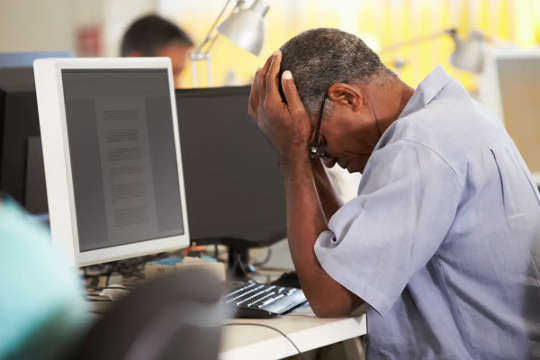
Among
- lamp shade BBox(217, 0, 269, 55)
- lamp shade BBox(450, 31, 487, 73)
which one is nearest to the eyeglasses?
lamp shade BBox(217, 0, 269, 55)

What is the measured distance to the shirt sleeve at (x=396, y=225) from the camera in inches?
42.7

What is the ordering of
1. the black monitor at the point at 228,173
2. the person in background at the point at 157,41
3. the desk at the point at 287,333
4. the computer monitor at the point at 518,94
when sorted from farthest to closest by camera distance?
1. the person in background at the point at 157,41
2. the computer monitor at the point at 518,94
3. the black monitor at the point at 228,173
4. the desk at the point at 287,333

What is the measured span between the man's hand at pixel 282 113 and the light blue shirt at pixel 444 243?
0.54 feet

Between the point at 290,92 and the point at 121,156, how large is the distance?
340mm

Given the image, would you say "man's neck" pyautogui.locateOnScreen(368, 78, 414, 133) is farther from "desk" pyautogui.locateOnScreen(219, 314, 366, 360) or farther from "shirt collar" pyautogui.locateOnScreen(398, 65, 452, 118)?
"desk" pyautogui.locateOnScreen(219, 314, 366, 360)

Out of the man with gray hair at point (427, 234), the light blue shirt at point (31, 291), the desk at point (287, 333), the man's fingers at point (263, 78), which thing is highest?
the man's fingers at point (263, 78)

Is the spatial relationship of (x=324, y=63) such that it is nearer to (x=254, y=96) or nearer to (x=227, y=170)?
(x=254, y=96)

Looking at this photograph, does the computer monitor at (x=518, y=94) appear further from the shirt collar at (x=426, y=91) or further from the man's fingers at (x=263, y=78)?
the man's fingers at (x=263, y=78)

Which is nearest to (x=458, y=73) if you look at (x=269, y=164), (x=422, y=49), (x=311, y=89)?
(x=422, y=49)

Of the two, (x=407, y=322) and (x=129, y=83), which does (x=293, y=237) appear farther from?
(x=129, y=83)

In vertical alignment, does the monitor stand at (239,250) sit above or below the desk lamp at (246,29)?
below

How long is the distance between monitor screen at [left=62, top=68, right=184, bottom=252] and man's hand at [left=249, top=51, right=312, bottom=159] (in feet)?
0.73

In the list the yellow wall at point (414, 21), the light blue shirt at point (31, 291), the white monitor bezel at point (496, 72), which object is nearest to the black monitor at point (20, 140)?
the light blue shirt at point (31, 291)

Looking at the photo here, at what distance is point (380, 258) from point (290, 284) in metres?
0.45
